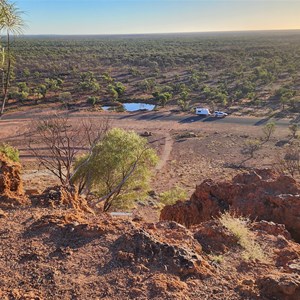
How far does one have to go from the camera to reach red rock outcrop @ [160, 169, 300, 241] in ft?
37.4

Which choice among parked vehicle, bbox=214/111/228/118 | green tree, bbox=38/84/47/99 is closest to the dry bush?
parked vehicle, bbox=214/111/228/118

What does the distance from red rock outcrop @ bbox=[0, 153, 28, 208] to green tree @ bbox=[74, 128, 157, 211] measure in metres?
5.56

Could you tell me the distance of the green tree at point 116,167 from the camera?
1703cm

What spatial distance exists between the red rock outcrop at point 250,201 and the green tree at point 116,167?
4.17 metres

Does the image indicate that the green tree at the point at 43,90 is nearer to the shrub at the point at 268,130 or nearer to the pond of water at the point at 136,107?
the pond of water at the point at 136,107

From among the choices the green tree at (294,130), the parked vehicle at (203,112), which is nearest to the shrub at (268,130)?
the green tree at (294,130)

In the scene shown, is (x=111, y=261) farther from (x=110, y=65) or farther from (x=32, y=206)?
(x=110, y=65)

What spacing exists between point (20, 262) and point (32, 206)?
2711mm

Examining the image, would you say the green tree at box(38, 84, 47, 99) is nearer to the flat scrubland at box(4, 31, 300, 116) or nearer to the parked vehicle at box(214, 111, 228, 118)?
the flat scrubland at box(4, 31, 300, 116)

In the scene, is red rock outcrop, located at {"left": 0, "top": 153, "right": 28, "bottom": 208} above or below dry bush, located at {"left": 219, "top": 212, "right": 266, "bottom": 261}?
above

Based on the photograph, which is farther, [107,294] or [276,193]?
[276,193]

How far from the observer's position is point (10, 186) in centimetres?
1074

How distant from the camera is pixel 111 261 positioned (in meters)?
7.20

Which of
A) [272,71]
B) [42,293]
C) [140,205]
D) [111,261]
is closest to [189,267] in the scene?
[111,261]
